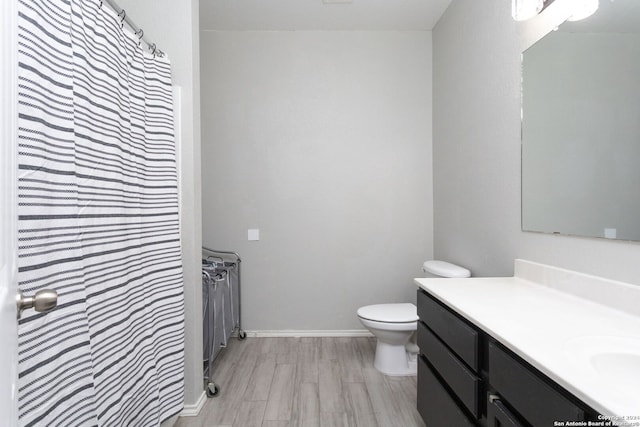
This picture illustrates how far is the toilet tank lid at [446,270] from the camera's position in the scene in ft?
7.32

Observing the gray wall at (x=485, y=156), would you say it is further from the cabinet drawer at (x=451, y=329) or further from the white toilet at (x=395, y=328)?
the cabinet drawer at (x=451, y=329)

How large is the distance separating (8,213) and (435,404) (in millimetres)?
1610

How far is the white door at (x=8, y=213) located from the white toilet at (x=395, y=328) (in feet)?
6.60

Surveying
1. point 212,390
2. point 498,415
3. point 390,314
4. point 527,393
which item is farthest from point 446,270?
point 212,390

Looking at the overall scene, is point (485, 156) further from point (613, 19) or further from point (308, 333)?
point (308, 333)

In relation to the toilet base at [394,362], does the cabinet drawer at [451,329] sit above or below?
above

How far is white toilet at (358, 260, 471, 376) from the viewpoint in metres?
2.29

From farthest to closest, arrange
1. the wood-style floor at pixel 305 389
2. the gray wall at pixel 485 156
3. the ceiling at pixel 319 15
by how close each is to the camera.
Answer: the ceiling at pixel 319 15 < the wood-style floor at pixel 305 389 < the gray wall at pixel 485 156

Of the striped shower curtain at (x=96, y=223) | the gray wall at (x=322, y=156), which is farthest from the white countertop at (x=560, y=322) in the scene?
the gray wall at (x=322, y=156)

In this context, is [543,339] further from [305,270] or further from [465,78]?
[305,270]

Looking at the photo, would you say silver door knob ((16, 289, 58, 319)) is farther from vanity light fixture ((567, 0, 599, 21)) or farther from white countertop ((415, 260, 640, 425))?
vanity light fixture ((567, 0, 599, 21))

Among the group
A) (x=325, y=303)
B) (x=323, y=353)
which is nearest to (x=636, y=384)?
(x=323, y=353)

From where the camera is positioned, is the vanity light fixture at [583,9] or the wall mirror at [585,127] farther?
the vanity light fixture at [583,9]

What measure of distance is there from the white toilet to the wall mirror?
2.65 ft
